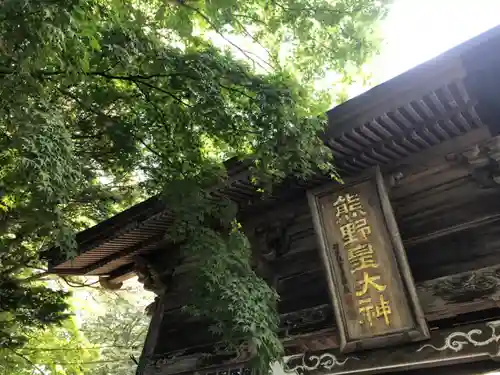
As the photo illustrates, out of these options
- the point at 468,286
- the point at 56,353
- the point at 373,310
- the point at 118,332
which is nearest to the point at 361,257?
the point at 373,310

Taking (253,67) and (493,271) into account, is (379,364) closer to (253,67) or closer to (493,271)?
(493,271)

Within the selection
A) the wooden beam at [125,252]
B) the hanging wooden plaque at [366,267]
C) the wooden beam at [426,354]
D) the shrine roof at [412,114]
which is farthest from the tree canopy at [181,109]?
the wooden beam at [125,252]

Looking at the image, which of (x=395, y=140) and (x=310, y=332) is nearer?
(x=395, y=140)

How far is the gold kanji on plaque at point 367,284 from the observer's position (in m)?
3.99

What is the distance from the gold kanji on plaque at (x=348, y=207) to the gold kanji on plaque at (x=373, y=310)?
84cm

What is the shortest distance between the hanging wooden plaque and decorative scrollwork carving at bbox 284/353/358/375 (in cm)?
23

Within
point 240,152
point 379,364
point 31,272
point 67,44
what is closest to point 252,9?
point 240,152

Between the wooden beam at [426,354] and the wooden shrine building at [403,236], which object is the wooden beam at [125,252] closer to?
the wooden shrine building at [403,236]

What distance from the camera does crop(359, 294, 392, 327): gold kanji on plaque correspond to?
3.90 metres

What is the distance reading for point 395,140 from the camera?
4.27 meters

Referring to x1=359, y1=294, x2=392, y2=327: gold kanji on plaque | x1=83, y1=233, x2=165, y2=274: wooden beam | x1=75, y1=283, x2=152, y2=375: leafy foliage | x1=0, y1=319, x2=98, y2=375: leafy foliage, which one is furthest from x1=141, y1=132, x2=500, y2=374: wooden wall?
x1=75, y1=283, x2=152, y2=375: leafy foliage

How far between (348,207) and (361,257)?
1.77ft

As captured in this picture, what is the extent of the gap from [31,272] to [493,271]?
25.9ft

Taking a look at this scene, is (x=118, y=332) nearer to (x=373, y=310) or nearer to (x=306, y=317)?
(x=306, y=317)
